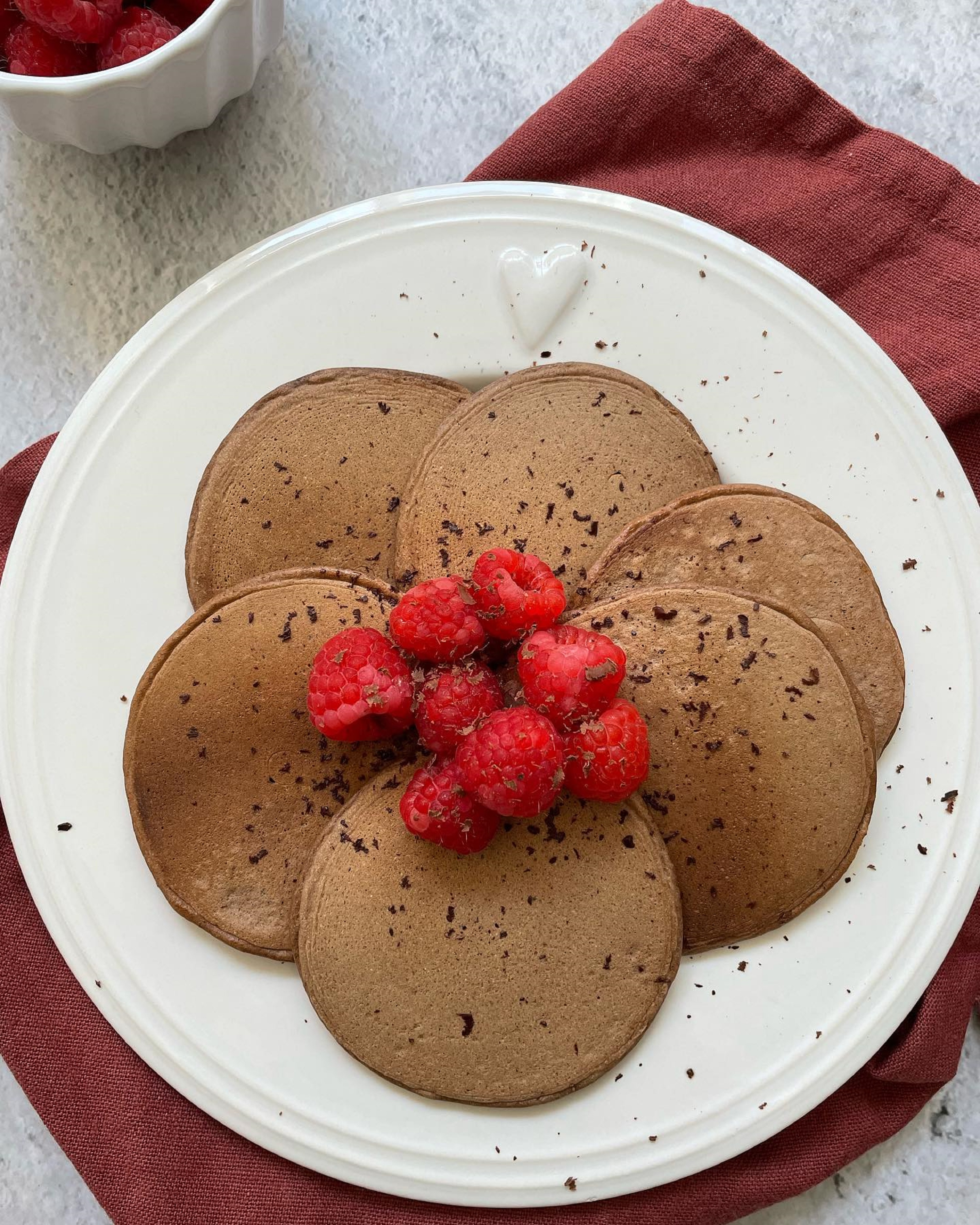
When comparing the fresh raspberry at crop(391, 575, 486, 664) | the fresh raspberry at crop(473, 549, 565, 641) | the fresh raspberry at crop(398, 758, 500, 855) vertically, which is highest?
the fresh raspberry at crop(473, 549, 565, 641)

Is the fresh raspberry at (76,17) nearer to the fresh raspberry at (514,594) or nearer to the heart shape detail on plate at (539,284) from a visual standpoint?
the heart shape detail on plate at (539,284)

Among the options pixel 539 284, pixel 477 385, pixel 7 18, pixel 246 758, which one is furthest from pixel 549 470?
pixel 7 18

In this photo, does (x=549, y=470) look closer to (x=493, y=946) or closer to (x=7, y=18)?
(x=493, y=946)

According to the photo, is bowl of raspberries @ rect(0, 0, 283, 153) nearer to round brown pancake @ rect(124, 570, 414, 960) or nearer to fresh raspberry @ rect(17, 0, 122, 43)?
fresh raspberry @ rect(17, 0, 122, 43)

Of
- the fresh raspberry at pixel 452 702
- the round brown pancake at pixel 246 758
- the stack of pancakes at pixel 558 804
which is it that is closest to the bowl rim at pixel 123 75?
the stack of pancakes at pixel 558 804

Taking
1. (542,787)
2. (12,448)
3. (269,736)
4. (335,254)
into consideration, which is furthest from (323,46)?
(542,787)

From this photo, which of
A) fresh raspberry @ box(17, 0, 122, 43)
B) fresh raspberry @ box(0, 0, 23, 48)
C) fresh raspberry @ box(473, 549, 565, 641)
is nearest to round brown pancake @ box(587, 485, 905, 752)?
fresh raspberry @ box(473, 549, 565, 641)

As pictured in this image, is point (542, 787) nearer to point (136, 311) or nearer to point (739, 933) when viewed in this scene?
point (739, 933)
